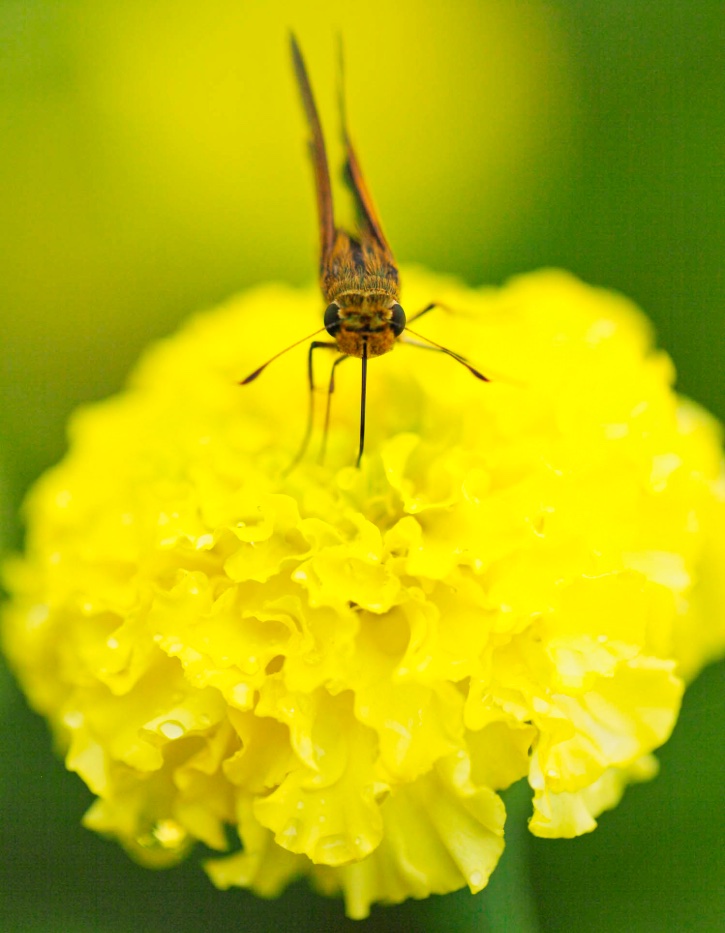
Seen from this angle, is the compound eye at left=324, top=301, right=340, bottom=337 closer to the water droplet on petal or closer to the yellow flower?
the yellow flower

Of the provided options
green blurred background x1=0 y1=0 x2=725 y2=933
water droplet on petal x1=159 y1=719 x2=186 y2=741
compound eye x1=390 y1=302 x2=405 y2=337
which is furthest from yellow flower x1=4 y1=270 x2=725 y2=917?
green blurred background x1=0 y1=0 x2=725 y2=933

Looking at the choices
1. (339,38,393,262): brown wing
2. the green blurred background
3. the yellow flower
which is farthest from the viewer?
the green blurred background

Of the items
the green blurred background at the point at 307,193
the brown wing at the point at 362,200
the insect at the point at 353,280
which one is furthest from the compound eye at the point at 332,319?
the green blurred background at the point at 307,193

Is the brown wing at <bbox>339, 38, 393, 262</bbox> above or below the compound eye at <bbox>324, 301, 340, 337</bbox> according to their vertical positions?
above

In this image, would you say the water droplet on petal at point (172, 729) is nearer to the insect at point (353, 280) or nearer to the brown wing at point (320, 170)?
the insect at point (353, 280)

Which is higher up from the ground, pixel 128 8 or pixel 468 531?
pixel 128 8

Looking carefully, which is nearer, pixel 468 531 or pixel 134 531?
pixel 468 531

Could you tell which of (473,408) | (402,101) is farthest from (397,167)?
(473,408)

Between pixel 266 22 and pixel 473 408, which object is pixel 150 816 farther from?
pixel 266 22
